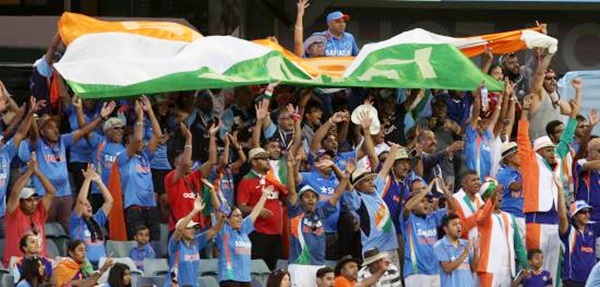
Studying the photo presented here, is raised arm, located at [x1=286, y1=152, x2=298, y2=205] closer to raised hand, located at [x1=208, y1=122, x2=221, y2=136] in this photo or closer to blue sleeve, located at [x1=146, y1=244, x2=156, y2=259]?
raised hand, located at [x1=208, y1=122, x2=221, y2=136]

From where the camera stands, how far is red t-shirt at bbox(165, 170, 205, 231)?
2127cm

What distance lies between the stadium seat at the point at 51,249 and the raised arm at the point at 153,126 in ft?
5.89

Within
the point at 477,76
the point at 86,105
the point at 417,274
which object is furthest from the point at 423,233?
the point at 86,105

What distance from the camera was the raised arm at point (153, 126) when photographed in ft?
71.6

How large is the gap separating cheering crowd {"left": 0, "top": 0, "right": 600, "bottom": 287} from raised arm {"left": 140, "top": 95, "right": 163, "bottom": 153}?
22mm

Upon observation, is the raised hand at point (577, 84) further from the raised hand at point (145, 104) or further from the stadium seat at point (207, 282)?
the stadium seat at point (207, 282)

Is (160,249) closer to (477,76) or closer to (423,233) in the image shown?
(423,233)

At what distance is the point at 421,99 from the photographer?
2380cm

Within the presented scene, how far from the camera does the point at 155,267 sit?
20.4 m

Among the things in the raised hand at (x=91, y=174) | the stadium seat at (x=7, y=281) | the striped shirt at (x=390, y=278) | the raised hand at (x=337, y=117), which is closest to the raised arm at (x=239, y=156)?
the raised hand at (x=337, y=117)

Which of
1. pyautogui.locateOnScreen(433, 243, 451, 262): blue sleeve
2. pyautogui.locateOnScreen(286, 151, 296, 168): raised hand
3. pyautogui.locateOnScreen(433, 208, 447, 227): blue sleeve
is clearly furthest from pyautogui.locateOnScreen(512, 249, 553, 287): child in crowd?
pyautogui.locateOnScreen(286, 151, 296, 168): raised hand

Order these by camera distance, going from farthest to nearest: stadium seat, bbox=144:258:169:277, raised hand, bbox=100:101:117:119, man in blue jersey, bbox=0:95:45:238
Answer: raised hand, bbox=100:101:117:119 → man in blue jersey, bbox=0:95:45:238 → stadium seat, bbox=144:258:169:277

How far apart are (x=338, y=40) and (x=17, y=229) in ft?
18.1

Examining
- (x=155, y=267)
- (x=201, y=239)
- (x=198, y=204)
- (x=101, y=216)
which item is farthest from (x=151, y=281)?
(x=101, y=216)
